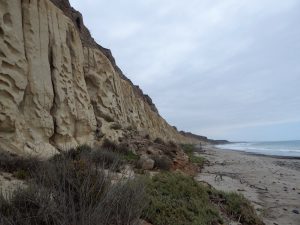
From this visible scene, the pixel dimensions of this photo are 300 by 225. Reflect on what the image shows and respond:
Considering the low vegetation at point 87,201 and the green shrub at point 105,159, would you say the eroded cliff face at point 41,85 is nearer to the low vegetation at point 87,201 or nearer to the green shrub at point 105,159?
the green shrub at point 105,159

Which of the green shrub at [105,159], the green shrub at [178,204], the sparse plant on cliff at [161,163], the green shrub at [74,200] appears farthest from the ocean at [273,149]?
the green shrub at [74,200]

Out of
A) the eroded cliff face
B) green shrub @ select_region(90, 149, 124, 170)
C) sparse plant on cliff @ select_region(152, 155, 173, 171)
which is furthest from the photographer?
sparse plant on cliff @ select_region(152, 155, 173, 171)

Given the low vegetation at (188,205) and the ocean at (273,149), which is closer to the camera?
the low vegetation at (188,205)

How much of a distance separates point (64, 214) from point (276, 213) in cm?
665

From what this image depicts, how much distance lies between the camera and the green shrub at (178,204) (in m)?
6.43

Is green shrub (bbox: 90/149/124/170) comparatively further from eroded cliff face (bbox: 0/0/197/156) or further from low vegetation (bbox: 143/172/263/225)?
eroded cliff face (bbox: 0/0/197/156)

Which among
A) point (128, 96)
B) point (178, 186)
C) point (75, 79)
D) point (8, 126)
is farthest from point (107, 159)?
point (128, 96)

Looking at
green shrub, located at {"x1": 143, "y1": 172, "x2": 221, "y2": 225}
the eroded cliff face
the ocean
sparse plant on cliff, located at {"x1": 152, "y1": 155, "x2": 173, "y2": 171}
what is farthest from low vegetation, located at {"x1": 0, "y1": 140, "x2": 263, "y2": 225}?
the ocean

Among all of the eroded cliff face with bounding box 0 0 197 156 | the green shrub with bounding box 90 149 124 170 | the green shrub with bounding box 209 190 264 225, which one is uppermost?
the eroded cliff face with bounding box 0 0 197 156

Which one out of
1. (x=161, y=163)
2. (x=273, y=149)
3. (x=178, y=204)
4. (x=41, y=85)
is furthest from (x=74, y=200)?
(x=273, y=149)

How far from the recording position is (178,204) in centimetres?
734

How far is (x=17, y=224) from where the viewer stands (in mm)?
3984

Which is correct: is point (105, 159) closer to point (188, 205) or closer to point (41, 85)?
point (188, 205)

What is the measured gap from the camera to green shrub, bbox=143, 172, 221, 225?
6434 mm
